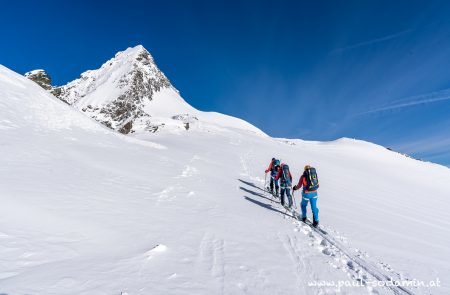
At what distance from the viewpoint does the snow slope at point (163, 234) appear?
15.9 ft

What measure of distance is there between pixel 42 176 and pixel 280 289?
819cm

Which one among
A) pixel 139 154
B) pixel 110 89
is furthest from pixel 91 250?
pixel 110 89

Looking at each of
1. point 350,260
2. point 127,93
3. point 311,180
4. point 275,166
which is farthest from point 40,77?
point 350,260

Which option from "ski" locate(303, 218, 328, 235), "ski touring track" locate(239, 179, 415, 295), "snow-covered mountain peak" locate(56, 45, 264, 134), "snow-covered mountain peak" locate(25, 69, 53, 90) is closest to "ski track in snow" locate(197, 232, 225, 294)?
"ski touring track" locate(239, 179, 415, 295)

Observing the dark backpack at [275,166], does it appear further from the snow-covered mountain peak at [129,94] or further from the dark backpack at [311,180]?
the snow-covered mountain peak at [129,94]

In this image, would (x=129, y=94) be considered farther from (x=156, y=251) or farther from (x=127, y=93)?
(x=156, y=251)

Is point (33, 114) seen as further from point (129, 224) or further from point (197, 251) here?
point (197, 251)

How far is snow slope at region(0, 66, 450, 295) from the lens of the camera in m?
4.83

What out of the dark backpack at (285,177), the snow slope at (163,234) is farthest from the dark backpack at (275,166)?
the dark backpack at (285,177)

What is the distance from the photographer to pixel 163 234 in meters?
6.86

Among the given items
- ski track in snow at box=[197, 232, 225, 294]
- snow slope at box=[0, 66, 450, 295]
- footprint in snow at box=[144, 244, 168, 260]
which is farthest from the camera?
footprint in snow at box=[144, 244, 168, 260]

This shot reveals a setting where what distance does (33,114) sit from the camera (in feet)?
54.4

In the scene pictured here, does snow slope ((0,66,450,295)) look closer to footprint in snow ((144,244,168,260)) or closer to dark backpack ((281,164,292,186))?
footprint in snow ((144,244,168,260))

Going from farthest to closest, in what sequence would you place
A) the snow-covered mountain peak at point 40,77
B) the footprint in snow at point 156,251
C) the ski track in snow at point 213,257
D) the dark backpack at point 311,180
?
the snow-covered mountain peak at point 40,77
the dark backpack at point 311,180
the footprint in snow at point 156,251
the ski track in snow at point 213,257
